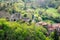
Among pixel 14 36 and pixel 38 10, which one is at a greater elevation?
pixel 14 36

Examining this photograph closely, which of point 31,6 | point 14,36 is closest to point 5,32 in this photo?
point 14,36

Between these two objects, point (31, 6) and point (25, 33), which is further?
point (31, 6)

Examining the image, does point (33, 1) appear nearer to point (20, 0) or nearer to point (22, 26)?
point (20, 0)

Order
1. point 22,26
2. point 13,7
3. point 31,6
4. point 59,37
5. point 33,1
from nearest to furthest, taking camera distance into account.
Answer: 1. point 22,26
2. point 59,37
3. point 13,7
4. point 31,6
5. point 33,1

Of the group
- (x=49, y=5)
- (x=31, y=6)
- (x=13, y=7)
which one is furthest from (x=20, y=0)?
(x=13, y=7)

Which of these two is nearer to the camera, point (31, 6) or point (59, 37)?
point (59, 37)

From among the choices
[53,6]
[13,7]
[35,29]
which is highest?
[35,29]

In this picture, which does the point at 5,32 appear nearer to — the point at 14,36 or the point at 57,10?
the point at 14,36

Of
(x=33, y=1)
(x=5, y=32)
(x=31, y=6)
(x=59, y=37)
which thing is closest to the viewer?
(x=5, y=32)

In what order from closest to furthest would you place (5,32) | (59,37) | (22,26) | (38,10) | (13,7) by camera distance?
(5,32) < (22,26) < (59,37) < (13,7) < (38,10)
